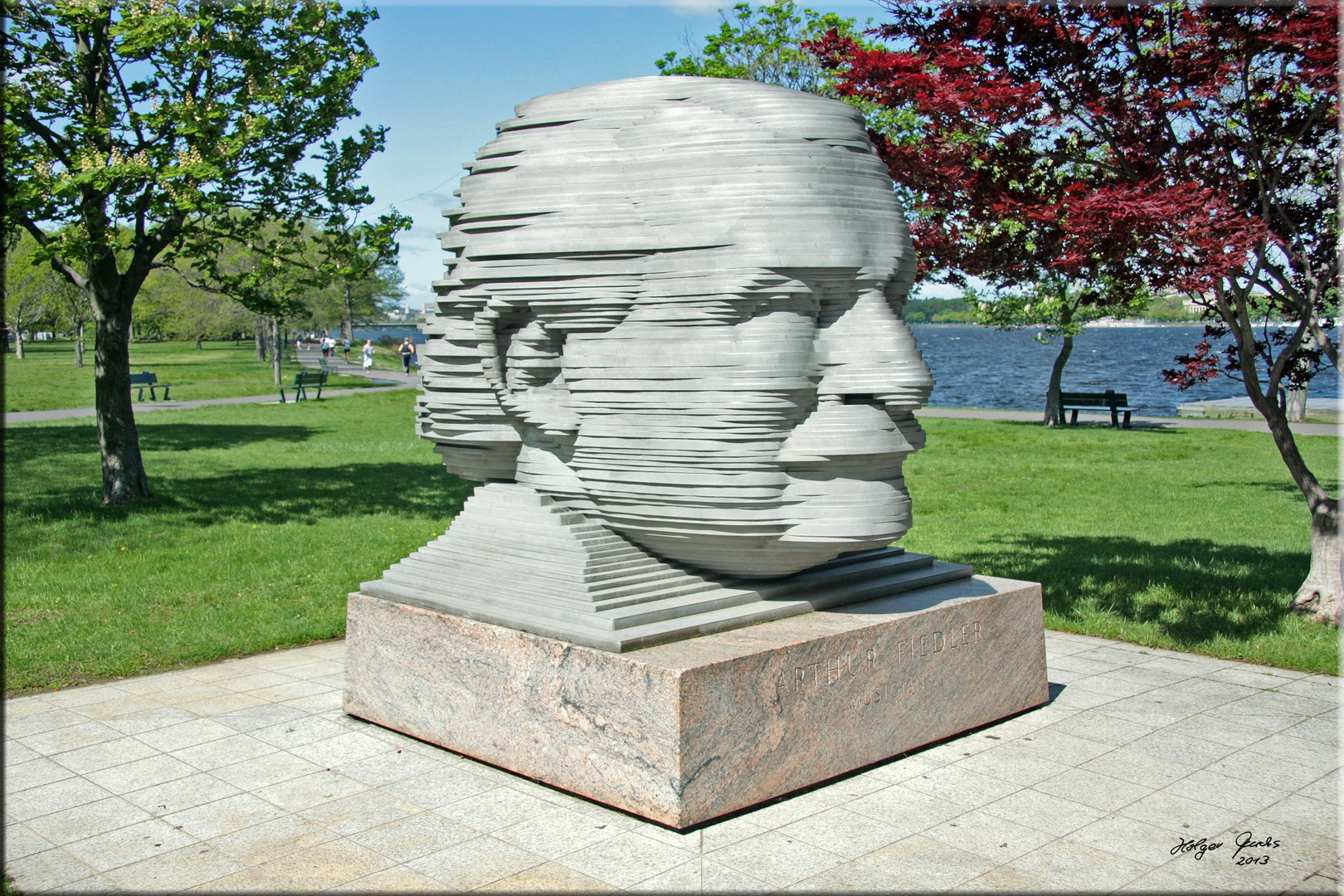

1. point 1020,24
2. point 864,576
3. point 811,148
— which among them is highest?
point 1020,24

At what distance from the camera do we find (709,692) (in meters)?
5.34

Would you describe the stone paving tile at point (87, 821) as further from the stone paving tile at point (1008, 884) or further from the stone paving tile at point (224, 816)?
the stone paving tile at point (1008, 884)

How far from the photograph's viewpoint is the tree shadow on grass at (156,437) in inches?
766

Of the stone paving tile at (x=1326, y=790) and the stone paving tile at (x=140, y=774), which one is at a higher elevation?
the stone paving tile at (x=1326, y=790)

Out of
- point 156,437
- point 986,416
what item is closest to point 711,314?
point 156,437

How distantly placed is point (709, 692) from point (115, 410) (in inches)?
434

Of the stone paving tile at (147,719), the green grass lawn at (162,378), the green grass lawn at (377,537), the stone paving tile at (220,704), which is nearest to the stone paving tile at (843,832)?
the stone paving tile at (220,704)

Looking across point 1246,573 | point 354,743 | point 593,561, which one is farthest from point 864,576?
point 1246,573

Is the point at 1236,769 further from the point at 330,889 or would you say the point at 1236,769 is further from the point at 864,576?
the point at 330,889

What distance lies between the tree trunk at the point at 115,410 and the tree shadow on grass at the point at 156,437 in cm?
496

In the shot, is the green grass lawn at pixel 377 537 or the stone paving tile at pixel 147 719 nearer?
the stone paving tile at pixel 147 719

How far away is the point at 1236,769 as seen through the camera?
20.2 feet

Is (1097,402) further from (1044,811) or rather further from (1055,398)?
(1044,811)

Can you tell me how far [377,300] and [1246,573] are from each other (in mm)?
53377
